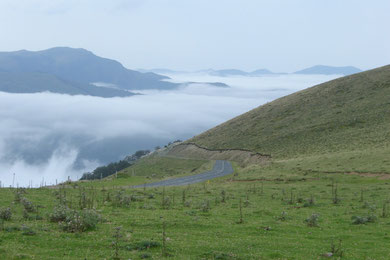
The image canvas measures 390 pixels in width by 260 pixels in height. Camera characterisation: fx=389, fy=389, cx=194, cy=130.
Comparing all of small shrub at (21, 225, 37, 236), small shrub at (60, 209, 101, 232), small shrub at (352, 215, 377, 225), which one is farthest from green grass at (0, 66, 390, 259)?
small shrub at (60, 209, 101, 232)

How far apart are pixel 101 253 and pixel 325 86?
5136 inches

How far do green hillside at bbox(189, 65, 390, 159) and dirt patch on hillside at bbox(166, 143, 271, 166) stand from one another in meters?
2.45

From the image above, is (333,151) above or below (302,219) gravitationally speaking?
above

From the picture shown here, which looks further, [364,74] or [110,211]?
[364,74]

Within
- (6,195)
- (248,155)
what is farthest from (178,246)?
(248,155)

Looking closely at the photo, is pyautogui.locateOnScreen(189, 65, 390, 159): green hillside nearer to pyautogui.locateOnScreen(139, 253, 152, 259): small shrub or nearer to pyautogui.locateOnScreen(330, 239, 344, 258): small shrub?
pyautogui.locateOnScreen(330, 239, 344, 258): small shrub

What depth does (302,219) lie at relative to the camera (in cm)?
2391

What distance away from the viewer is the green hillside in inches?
3019

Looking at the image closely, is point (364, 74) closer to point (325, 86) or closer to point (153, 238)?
point (325, 86)

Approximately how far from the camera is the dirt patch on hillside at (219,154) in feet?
274

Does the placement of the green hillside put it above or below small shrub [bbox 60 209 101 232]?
above

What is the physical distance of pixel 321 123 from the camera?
9638 cm

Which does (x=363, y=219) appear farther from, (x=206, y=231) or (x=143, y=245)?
(x=143, y=245)

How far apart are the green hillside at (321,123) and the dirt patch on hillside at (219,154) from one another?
245cm
